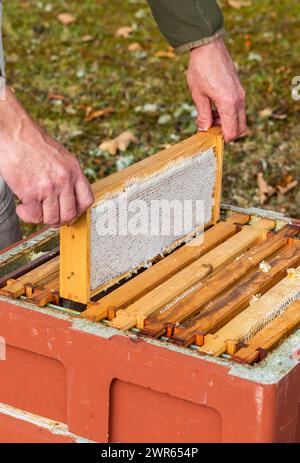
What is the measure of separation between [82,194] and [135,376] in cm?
51

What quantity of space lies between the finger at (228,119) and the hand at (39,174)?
87cm

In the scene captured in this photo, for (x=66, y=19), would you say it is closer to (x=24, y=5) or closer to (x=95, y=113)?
(x=24, y=5)

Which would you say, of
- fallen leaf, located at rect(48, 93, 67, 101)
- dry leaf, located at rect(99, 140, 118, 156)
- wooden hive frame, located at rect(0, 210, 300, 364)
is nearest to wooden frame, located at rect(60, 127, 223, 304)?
wooden hive frame, located at rect(0, 210, 300, 364)

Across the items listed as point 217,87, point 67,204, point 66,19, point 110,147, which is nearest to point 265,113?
point 110,147

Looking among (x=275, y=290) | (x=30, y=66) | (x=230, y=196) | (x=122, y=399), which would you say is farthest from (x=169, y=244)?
(x=30, y=66)

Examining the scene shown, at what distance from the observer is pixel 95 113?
5.84m

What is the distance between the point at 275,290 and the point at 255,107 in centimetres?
338

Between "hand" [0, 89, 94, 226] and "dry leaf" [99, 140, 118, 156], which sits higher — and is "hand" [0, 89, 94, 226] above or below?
above

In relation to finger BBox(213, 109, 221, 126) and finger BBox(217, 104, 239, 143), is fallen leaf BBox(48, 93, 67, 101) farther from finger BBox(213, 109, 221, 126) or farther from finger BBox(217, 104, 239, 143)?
finger BBox(217, 104, 239, 143)

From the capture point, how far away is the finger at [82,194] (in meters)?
2.40

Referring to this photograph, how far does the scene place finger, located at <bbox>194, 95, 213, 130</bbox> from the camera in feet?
10.4

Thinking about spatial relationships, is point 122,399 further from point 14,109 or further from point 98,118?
point 98,118

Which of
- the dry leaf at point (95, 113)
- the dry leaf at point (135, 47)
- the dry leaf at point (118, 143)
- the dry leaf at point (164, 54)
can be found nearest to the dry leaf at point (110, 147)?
the dry leaf at point (118, 143)

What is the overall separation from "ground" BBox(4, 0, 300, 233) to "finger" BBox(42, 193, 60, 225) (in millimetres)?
2634
